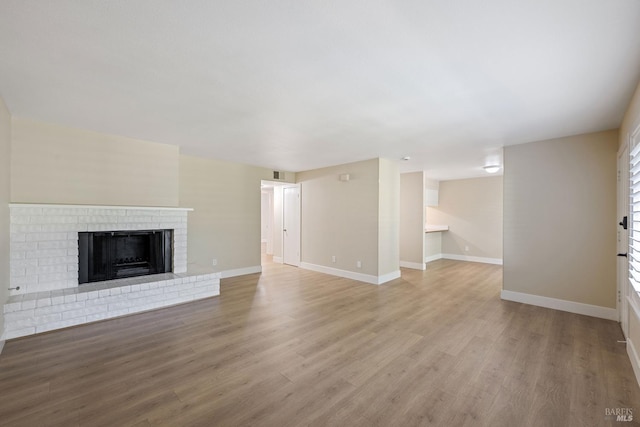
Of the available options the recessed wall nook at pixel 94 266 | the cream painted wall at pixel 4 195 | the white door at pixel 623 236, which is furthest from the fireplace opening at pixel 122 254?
the white door at pixel 623 236

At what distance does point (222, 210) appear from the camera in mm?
5691

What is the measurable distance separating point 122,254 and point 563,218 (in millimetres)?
6545

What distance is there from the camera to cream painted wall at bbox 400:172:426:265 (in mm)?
6840

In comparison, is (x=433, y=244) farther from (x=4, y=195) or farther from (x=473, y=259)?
(x=4, y=195)

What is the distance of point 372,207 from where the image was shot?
532 cm

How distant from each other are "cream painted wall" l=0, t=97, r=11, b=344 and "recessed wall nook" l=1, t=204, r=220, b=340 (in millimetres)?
173

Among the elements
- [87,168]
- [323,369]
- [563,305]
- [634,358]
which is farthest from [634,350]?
[87,168]

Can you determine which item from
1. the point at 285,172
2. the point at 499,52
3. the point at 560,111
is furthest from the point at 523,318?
the point at 285,172

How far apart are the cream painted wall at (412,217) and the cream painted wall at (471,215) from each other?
207 cm

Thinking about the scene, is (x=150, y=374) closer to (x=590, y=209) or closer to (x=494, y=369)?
(x=494, y=369)

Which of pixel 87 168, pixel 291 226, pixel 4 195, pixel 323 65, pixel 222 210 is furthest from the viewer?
pixel 291 226

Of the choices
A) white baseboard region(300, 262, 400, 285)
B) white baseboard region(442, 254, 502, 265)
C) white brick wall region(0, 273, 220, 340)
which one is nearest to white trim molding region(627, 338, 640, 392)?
white baseboard region(300, 262, 400, 285)

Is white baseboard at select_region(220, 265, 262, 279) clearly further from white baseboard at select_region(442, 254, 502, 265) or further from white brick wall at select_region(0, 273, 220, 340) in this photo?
white baseboard at select_region(442, 254, 502, 265)

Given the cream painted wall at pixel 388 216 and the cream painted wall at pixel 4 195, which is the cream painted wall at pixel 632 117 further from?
the cream painted wall at pixel 4 195
